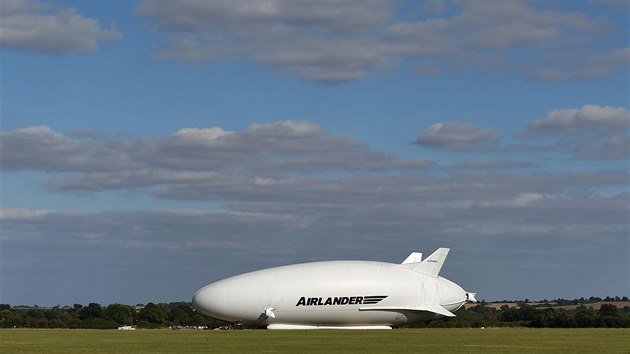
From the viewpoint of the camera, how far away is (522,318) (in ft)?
546

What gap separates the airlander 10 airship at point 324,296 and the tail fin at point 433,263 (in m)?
1.14

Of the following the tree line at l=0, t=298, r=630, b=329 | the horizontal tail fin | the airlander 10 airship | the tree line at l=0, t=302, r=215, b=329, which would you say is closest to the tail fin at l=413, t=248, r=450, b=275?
the airlander 10 airship

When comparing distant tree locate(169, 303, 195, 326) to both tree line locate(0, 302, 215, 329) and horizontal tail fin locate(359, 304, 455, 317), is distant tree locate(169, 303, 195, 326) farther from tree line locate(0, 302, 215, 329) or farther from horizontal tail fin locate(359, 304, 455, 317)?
horizontal tail fin locate(359, 304, 455, 317)

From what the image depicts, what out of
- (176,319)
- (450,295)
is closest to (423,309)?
(450,295)

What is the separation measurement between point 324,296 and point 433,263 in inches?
587

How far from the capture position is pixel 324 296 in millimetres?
111500

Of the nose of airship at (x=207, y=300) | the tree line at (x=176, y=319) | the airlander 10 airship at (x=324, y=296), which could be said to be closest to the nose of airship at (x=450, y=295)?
the airlander 10 airship at (x=324, y=296)

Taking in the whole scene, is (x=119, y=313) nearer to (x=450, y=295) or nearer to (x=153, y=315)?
(x=153, y=315)

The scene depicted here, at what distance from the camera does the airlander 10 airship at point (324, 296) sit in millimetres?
111375

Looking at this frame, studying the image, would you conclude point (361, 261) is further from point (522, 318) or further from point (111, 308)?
point (111, 308)

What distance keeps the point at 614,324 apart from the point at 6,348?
9981 cm

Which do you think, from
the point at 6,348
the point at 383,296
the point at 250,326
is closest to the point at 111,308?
the point at 250,326

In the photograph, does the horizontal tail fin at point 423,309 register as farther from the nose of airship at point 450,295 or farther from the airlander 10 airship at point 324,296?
the nose of airship at point 450,295

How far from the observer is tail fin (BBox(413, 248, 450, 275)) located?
117 meters
